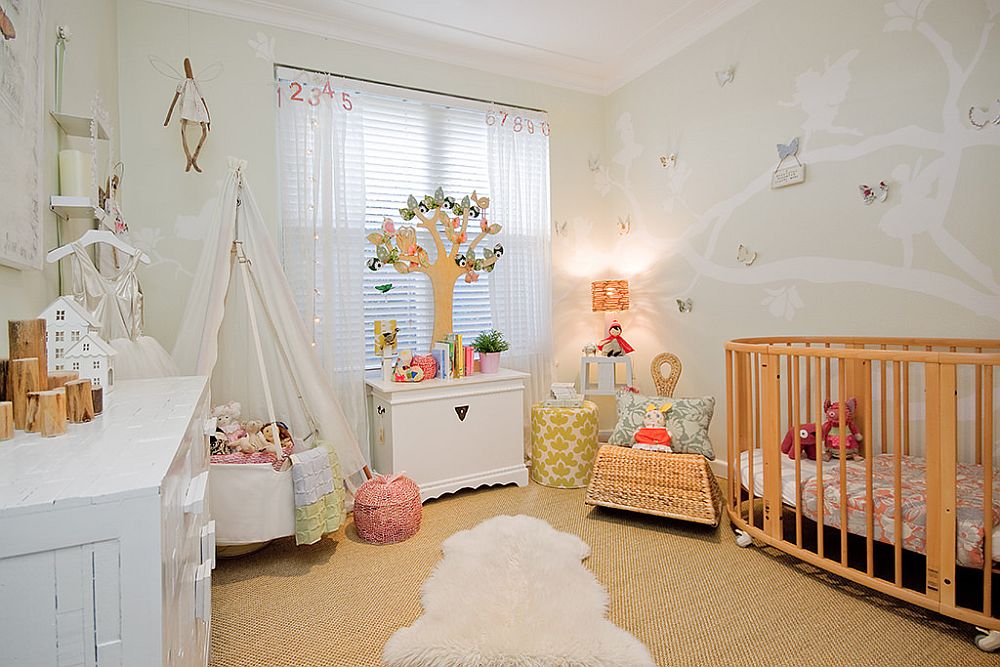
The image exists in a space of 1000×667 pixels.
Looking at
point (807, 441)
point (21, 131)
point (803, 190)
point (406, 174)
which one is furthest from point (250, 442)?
point (803, 190)

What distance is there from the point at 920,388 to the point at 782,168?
4.16 feet

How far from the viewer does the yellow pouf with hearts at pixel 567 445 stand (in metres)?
3.11

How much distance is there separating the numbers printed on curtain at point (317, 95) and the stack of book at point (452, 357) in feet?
4.83

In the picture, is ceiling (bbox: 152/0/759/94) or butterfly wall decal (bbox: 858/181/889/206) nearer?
butterfly wall decal (bbox: 858/181/889/206)

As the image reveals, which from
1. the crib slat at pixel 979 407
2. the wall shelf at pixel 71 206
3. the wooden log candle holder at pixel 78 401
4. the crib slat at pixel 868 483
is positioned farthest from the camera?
the crib slat at pixel 979 407

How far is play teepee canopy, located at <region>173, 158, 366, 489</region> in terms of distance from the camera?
2.38 meters

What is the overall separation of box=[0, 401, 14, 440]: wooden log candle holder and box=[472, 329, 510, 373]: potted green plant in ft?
8.06

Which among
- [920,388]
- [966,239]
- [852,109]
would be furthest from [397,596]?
[852,109]

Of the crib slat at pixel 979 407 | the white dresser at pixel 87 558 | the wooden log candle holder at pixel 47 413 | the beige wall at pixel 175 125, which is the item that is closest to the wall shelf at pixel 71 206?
the wooden log candle holder at pixel 47 413

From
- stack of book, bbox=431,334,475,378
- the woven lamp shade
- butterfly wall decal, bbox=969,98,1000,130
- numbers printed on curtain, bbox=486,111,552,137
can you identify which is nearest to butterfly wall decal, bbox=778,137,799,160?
butterfly wall decal, bbox=969,98,1000,130

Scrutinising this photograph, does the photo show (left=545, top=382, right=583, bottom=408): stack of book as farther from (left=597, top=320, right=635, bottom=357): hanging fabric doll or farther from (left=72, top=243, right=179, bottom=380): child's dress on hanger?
(left=72, top=243, right=179, bottom=380): child's dress on hanger

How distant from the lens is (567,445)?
312 cm

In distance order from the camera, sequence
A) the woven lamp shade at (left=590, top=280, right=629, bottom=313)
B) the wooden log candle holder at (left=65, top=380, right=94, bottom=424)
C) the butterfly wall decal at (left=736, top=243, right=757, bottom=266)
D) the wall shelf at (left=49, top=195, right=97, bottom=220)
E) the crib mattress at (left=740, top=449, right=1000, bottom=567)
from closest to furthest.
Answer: the wooden log candle holder at (left=65, top=380, right=94, bottom=424)
the wall shelf at (left=49, top=195, right=97, bottom=220)
the crib mattress at (left=740, top=449, right=1000, bottom=567)
the butterfly wall decal at (left=736, top=243, right=757, bottom=266)
the woven lamp shade at (left=590, top=280, right=629, bottom=313)

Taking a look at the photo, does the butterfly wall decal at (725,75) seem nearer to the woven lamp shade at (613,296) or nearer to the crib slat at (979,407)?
the woven lamp shade at (613,296)
